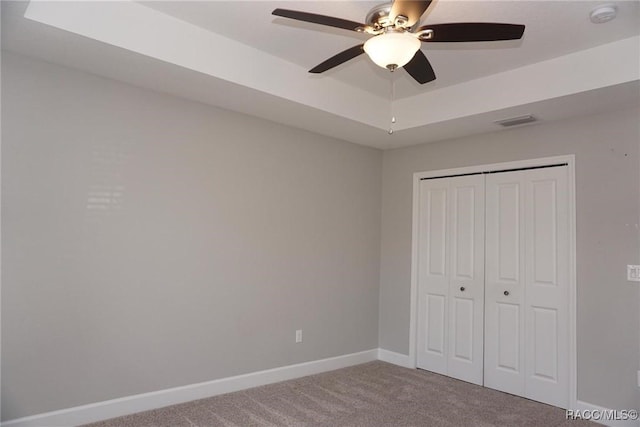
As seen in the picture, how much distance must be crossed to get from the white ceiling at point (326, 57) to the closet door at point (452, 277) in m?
0.74

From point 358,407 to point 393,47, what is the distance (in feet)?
9.05

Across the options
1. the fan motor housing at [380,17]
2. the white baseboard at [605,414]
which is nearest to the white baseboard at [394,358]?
the white baseboard at [605,414]

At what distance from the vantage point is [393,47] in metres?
2.02

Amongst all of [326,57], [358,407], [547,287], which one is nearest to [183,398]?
[358,407]

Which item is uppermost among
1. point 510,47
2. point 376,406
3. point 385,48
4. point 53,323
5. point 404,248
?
point 510,47

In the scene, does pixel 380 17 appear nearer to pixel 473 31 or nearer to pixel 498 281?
pixel 473 31

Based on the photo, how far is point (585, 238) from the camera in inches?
140

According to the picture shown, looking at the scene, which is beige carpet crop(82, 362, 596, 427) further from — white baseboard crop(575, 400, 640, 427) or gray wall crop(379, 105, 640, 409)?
gray wall crop(379, 105, 640, 409)

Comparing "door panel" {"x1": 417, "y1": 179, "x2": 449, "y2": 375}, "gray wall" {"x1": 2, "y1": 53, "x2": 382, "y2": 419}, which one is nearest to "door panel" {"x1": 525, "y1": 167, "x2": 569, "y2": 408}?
"door panel" {"x1": 417, "y1": 179, "x2": 449, "y2": 375}

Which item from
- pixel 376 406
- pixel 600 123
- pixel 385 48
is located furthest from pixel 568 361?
pixel 385 48

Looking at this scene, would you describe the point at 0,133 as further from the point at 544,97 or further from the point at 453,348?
the point at 453,348

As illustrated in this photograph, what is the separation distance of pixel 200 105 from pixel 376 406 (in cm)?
288

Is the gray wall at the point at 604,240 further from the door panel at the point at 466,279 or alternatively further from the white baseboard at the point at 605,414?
the door panel at the point at 466,279

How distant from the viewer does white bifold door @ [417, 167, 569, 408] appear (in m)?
3.71
